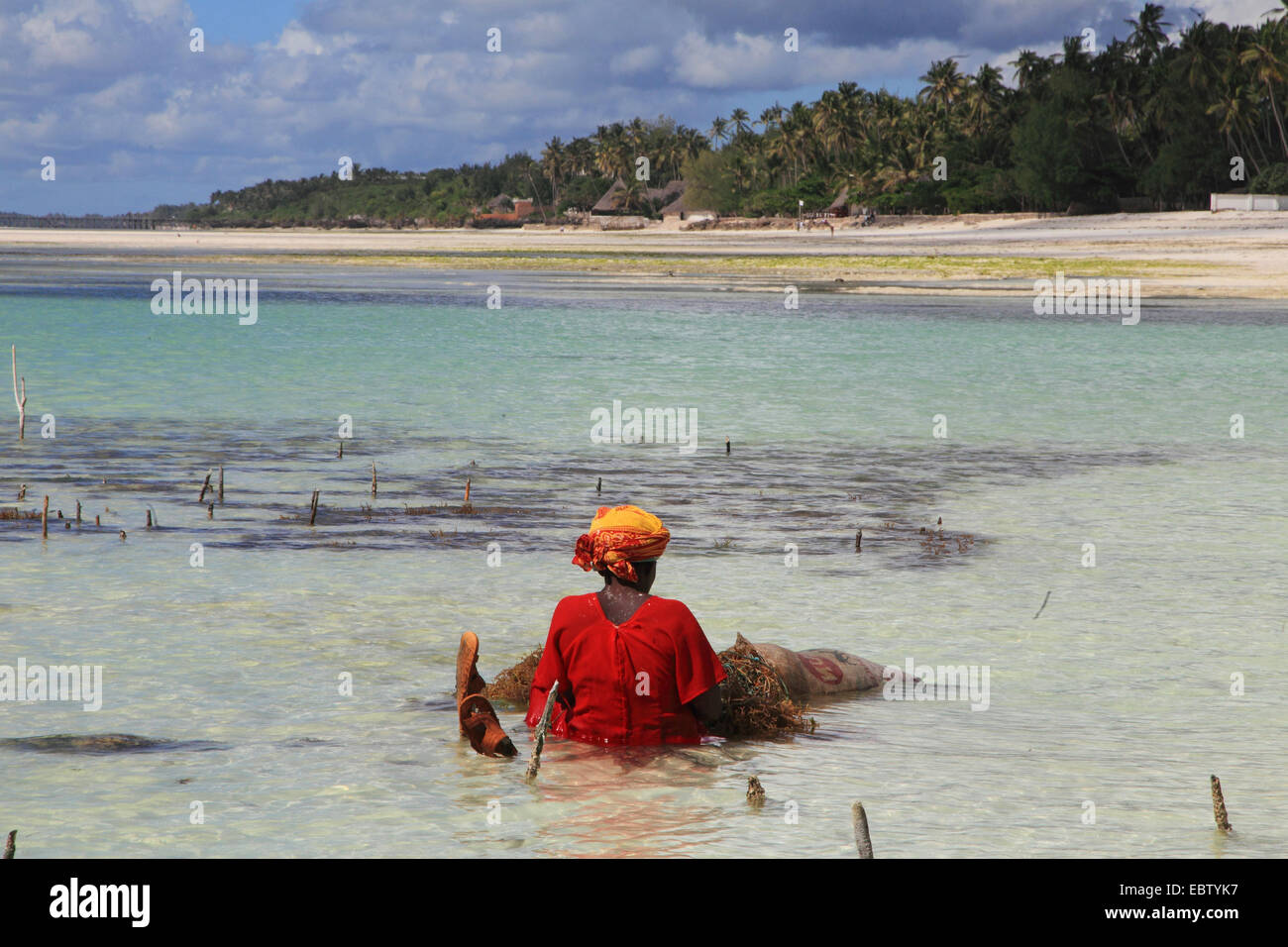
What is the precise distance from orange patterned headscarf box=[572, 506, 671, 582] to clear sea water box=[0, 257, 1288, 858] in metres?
1.06

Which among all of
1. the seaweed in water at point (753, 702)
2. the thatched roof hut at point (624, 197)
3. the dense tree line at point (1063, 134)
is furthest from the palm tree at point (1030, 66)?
the seaweed in water at point (753, 702)

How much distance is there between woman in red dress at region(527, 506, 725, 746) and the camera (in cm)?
640

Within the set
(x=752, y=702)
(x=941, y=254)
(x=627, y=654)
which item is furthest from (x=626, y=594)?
(x=941, y=254)

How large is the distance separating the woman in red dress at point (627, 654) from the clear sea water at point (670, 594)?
216 millimetres

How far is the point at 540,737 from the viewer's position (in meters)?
6.35

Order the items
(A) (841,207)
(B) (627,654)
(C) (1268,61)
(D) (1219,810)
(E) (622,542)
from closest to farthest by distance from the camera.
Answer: (D) (1219,810) < (E) (622,542) < (B) (627,654) < (C) (1268,61) < (A) (841,207)

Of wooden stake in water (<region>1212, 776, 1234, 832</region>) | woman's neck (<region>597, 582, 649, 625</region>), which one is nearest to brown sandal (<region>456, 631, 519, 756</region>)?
woman's neck (<region>597, 582, 649, 625</region>)

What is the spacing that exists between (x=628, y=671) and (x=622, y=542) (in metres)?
0.66

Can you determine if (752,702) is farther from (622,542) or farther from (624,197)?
(624,197)

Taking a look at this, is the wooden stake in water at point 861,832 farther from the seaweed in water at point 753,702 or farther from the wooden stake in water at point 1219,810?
the seaweed in water at point 753,702

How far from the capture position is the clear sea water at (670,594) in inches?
253

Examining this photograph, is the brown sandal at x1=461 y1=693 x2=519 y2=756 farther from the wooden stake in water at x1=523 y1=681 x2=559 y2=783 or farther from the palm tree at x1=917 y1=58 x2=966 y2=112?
the palm tree at x1=917 y1=58 x2=966 y2=112
